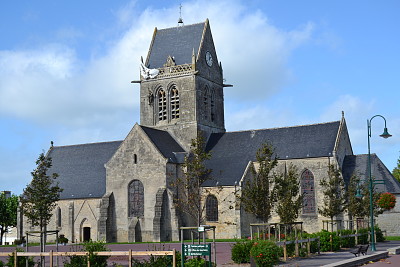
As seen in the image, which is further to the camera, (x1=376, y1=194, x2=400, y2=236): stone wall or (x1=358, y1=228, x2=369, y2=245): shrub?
(x1=376, y1=194, x2=400, y2=236): stone wall

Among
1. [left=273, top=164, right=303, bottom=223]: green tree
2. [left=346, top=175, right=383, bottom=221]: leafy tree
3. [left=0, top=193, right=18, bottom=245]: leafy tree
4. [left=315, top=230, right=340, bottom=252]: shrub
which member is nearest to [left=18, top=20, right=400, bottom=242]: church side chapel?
[left=346, top=175, right=383, bottom=221]: leafy tree

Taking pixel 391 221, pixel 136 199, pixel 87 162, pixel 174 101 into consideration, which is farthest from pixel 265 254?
pixel 87 162

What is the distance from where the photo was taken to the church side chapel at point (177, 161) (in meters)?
49.2

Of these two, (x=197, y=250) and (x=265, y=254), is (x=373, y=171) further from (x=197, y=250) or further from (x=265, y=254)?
(x=197, y=250)

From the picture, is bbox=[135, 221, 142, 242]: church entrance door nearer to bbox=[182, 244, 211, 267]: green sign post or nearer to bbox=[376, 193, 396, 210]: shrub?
bbox=[376, 193, 396, 210]: shrub

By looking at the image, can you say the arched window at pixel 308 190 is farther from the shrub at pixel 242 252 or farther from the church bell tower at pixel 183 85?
the shrub at pixel 242 252

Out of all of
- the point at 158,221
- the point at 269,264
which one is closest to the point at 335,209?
the point at 158,221

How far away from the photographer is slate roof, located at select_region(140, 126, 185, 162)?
50.9 meters

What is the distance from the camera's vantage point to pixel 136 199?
51031mm

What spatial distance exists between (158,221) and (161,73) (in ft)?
53.6

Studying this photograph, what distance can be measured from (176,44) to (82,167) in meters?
16.1

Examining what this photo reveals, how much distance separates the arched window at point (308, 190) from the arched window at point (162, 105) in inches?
607

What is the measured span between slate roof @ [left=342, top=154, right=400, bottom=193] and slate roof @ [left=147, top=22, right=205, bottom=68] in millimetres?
18316

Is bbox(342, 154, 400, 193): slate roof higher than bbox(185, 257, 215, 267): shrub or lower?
higher
